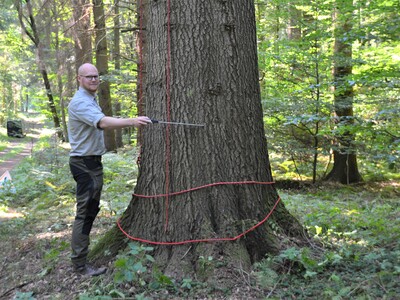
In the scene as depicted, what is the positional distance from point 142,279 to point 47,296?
988 millimetres

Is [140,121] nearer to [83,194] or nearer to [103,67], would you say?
[83,194]

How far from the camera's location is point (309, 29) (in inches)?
399

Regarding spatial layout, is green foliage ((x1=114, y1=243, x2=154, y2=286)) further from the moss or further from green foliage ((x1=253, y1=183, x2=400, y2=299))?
green foliage ((x1=253, y1=183, x2=400, y2=299))

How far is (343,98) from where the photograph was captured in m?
10.1

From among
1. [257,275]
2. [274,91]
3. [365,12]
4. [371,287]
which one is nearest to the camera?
[371,287]

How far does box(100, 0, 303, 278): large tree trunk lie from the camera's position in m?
3.71

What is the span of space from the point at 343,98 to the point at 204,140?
24.6ft

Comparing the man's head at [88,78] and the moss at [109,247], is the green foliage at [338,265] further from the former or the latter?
the man's head at [88,78]

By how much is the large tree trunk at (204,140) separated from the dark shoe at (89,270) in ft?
1.65

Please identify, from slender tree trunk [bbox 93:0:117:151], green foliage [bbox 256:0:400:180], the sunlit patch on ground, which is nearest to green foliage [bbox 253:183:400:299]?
green foliage [bbox 256:0:400:180]

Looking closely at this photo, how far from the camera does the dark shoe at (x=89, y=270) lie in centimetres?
375

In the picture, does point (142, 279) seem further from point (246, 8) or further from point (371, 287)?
point (246, 8)

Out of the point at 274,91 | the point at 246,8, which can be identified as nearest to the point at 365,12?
the point at 274,91

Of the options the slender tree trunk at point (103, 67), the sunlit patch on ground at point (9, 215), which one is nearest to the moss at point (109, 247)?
the sunlit patch on ground at point (9, 215)
